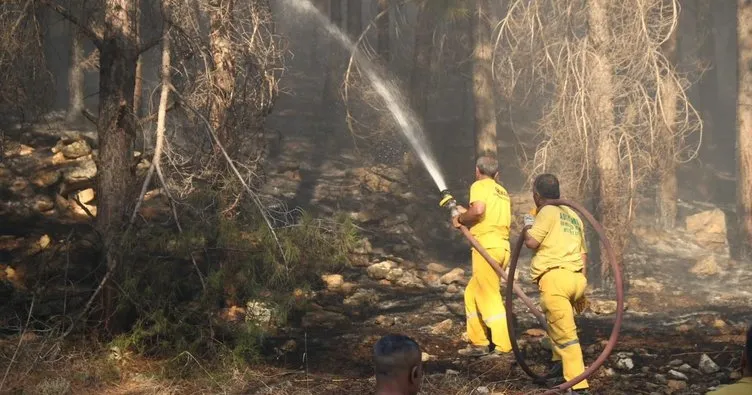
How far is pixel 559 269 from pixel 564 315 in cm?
37

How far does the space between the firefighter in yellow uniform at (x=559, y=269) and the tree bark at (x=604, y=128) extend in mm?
5247

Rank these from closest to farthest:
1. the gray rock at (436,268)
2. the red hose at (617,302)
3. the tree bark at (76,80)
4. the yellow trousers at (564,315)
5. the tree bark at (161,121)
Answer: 1. the red hose at (617,302)
2. the yellow trousers at (564,315)
3. the tree bark at (161,121)
4. the gray rock at (436,268)
5. the tree bark at (76,80)

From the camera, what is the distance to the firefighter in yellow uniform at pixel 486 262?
6.71 meters

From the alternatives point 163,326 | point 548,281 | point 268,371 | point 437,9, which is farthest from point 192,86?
point 437,9

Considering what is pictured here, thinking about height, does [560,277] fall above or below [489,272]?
above

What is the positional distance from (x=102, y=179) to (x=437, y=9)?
9615 mm

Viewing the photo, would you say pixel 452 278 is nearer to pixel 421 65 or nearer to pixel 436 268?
pixel 436 268

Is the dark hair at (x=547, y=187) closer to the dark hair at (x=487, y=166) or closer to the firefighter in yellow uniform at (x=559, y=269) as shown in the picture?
the firefighter in yellow uniform at (x=559, y=269)

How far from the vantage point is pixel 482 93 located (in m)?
14.7

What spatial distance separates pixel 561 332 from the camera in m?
5.54

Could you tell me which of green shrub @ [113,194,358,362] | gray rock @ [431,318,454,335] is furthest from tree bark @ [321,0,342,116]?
gray rock @ [431,318,454,335]

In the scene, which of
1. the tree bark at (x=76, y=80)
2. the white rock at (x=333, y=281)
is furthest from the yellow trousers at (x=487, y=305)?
the tree bark at (x=76, y=80)

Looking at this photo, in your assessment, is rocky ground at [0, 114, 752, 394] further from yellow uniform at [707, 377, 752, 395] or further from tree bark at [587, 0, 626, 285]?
yellow uniform at [707, 377, 752, 395]

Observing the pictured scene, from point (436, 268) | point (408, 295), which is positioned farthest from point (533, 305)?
point (436, 268)
